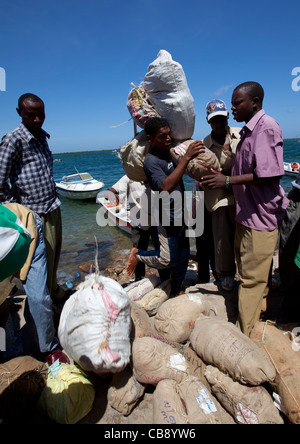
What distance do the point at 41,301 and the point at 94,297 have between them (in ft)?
2.22

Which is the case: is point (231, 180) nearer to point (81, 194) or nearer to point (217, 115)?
point (217, 115)

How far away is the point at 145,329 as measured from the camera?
88.5 inches

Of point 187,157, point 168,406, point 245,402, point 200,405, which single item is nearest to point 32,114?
point 187,157

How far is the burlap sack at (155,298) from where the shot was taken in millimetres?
2797

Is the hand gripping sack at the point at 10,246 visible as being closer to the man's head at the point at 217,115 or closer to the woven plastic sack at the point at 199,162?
the woven plastic sack at the point at 199,162

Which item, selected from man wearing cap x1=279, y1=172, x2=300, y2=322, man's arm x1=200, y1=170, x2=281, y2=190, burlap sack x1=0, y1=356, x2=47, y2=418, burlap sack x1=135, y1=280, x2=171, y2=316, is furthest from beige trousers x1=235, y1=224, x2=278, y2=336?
burlap sack x1=0, y1=356, x2=47, y2=418

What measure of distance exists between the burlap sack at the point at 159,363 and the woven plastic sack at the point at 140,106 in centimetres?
215

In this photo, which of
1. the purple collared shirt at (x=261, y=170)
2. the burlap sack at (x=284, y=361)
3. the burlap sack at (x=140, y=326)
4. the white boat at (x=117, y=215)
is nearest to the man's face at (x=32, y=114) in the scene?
the purple collared shirt at (x=261, y=170)

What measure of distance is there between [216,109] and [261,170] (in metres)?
0.84

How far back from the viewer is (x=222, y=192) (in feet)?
8.56

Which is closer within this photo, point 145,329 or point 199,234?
point 145,329
